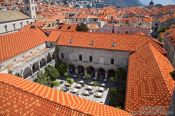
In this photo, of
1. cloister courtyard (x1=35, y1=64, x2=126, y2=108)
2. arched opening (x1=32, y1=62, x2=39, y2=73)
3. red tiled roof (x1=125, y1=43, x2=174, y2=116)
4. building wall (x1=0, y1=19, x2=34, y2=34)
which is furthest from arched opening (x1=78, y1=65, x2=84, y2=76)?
building wall (x1=0, y1=19, x2=34, y2=34)

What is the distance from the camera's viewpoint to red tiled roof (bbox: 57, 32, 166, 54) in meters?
41.2

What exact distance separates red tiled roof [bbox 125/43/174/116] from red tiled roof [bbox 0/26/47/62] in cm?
2134

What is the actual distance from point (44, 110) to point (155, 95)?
1093 cm

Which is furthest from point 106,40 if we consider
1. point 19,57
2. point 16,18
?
point 16,18

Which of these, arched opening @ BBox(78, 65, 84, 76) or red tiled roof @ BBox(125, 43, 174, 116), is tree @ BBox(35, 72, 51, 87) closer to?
arched opening @ BBox(78, 65, 84, 76)

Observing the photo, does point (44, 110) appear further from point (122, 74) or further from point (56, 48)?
point (56, 48)

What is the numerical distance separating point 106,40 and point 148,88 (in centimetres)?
2215

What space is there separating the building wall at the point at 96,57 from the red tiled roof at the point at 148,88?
10359mm

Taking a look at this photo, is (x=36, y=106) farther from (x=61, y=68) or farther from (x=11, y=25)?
(x=11, y=25)

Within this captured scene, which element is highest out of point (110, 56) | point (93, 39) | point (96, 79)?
point (93, 39)

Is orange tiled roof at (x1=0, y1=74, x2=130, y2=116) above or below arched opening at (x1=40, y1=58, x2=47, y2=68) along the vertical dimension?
above

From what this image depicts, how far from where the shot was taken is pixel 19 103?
59.5 ft

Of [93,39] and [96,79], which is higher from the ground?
[93,39]

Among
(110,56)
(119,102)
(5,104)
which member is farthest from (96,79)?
(5,104)
